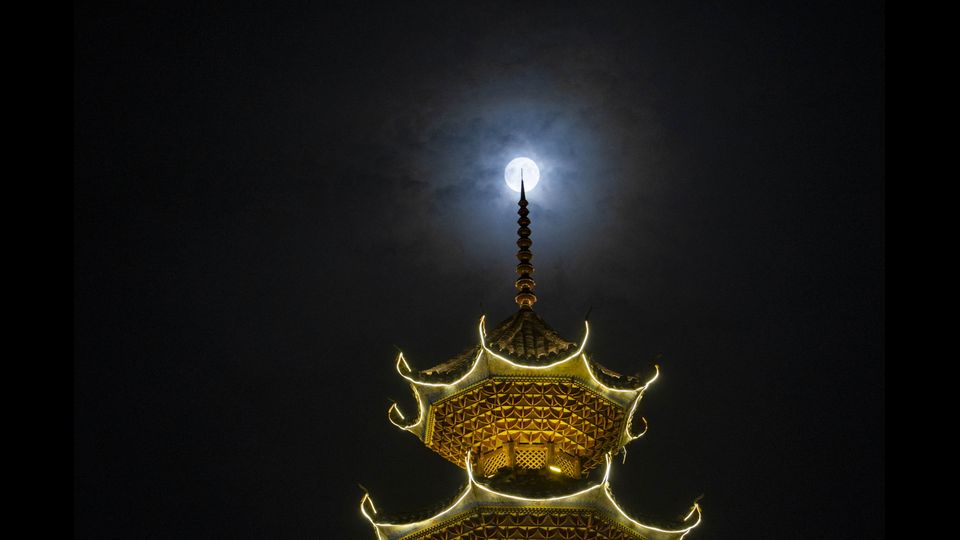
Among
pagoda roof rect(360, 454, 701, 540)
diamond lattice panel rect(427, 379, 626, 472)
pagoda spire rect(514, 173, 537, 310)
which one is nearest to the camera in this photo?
pagoda roof rect(360, 454, 701, 540)

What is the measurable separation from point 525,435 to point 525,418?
29 centimetres

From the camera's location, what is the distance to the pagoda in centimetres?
1483

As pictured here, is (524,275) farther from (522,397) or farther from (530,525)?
(530,525)

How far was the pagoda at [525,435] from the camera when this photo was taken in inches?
584

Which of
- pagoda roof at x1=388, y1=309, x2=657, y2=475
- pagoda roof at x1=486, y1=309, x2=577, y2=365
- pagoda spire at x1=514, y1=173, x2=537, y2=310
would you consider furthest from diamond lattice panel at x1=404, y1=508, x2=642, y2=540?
pagoda spire at x1=514, y1=173, x2=537, y2=310

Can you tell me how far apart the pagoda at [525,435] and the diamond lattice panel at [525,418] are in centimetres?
1

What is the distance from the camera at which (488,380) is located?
15.9 m

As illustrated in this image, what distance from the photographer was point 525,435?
16.3 m

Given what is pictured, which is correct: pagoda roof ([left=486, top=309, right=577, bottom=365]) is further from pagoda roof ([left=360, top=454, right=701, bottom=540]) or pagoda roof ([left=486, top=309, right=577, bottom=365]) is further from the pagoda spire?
pagoda roof ([left=360, top=454, right=701, bottom=540])

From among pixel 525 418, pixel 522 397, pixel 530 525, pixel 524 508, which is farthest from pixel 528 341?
pixel 530 525

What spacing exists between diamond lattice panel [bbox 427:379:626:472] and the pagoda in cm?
1

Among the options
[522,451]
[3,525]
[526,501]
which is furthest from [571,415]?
[3,525]

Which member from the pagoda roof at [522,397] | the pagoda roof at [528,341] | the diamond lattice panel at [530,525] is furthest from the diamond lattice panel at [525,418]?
the diamond lattice panel at [530,525]

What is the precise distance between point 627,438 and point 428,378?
3088mm
